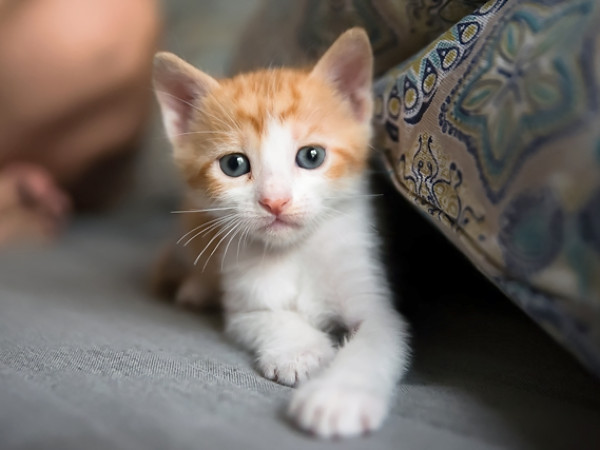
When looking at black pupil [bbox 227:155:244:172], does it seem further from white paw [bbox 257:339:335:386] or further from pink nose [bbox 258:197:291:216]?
white paw [bbox 257:339:335:386]

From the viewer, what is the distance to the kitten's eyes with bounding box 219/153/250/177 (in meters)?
0.94

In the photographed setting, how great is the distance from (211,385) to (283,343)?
158 mm

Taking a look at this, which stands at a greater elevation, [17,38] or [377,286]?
[17,38]

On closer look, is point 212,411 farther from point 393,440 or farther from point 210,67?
point 210,67

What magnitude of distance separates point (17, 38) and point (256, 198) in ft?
3.52

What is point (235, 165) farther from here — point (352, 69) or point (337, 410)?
point (337, 410)

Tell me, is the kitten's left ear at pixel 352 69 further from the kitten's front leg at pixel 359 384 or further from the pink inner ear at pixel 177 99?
the kitten's front leg at pixel 359 384

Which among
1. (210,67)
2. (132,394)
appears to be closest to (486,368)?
(132,394)

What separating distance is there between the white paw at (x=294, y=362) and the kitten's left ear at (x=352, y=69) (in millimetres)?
443

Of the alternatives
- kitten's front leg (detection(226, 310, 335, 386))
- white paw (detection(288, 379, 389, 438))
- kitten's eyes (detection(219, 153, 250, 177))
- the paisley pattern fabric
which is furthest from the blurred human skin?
white paw (detection(288, 379, 389, 438))

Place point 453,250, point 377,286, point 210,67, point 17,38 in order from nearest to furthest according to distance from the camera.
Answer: point 377,286 < point 453,250 < point 17,38 < point 210,67

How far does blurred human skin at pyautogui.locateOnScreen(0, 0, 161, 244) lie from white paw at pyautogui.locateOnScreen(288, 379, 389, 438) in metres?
1.33

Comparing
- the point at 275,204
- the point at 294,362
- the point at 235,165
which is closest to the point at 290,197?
the point at 275,204

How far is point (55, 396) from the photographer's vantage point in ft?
2.19
